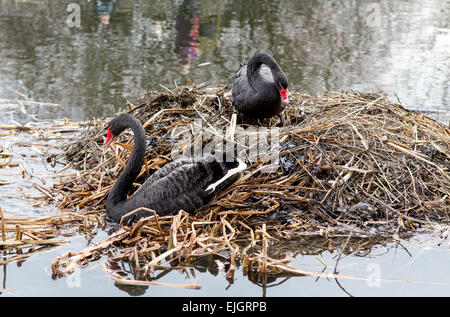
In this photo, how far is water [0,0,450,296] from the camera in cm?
360

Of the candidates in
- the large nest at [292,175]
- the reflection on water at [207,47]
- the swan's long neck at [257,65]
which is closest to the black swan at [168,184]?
the large nest at [292,175]

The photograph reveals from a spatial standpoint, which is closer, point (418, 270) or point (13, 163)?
point (418, 270)

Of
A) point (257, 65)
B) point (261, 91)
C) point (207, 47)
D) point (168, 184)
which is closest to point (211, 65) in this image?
point (207, 47)

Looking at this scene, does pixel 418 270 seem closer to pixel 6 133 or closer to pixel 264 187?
pixel 264 187

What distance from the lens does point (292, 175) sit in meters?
4.61

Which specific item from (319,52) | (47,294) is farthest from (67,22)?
(47,294)

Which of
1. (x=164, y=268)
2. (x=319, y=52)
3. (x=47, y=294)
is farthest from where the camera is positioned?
(x=319, y=52)

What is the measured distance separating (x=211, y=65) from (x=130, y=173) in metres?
4.86

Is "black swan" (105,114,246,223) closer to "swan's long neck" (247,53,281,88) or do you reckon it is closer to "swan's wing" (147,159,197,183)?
"swan's wing" (147,159,197,183)

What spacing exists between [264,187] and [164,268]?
1169 millimetres

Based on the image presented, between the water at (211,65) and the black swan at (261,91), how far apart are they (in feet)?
1.47

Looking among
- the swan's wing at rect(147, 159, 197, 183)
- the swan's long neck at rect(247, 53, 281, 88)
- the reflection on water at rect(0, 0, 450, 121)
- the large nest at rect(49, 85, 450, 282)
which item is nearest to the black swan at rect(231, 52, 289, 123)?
the swan's long neck at rect(247, 53, 281, 88)

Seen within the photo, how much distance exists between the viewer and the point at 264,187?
4.53m

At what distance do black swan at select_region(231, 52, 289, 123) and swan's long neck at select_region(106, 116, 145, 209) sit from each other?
1.26m
